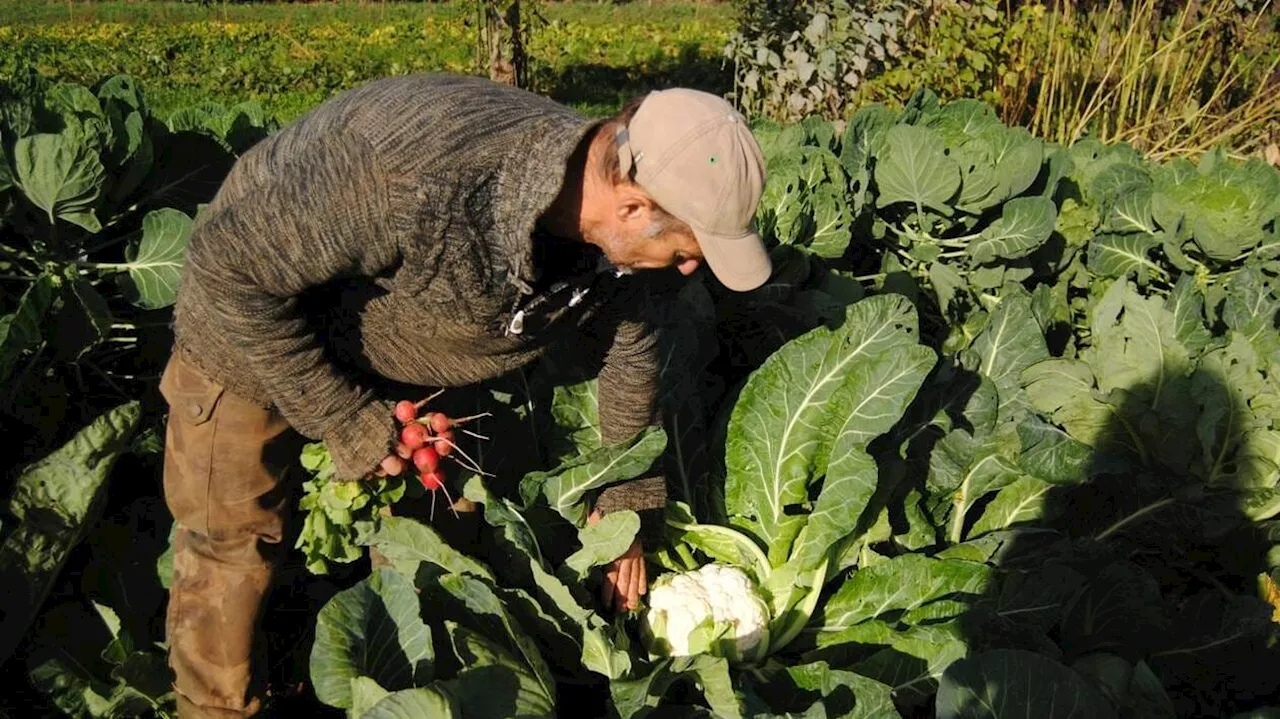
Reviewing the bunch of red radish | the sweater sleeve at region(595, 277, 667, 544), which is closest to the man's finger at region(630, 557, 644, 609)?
the sweater sleeve at region(595, 277, 667, 544)

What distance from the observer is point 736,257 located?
2037 millimetres

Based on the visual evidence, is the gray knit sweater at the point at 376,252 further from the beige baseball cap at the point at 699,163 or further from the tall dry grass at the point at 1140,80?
the tall dry grass at the point at 1140,80

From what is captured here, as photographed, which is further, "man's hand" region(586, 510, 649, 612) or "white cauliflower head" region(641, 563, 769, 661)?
"man's hand" region(586, 510, 649, 612)

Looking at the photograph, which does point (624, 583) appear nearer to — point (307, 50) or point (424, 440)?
point (424, 440)

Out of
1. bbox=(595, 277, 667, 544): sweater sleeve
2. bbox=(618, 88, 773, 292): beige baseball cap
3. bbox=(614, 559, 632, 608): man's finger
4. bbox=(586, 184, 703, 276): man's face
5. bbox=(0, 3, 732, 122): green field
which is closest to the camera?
bbox=(618, 88, 773, 292): beige baseball cap

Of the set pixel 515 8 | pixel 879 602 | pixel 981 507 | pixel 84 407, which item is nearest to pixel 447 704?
pixel 879 602

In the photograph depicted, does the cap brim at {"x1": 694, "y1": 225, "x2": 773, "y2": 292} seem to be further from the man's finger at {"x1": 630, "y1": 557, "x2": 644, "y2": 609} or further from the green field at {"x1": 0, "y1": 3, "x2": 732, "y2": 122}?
the green field at {"x1": 0, "y1": 3, "x2": 732, "y2": 122}

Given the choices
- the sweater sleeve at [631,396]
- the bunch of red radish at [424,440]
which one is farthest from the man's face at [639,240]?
the bunch of red radish at [424,440]

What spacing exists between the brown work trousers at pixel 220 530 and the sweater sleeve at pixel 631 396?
82 centimetres

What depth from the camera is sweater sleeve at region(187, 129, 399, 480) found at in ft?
6.48

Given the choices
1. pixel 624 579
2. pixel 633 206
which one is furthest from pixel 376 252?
pixel 624 579

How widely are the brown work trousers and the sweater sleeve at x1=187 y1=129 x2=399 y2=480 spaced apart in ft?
1.00

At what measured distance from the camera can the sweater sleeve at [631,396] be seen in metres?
2.63

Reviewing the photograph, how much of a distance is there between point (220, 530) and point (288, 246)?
94 cm
